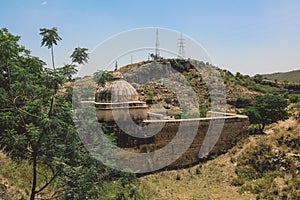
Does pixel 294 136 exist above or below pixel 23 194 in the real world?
above

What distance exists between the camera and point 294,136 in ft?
33.9

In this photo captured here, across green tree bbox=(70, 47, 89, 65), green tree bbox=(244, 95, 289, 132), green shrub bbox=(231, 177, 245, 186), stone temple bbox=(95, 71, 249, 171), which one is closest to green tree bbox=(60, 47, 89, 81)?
green tree bbox=(70, 47, 89, 65)

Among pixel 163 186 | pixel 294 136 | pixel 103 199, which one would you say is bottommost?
pixel 163 186

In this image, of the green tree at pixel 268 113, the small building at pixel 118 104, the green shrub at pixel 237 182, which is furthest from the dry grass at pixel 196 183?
the green tree at pixel 268 113

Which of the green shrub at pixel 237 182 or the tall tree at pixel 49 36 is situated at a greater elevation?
the tall tree at pixel 49 36

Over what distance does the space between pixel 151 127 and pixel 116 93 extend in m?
1.64

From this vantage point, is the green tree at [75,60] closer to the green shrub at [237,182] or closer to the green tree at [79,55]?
the green tree at [79,55]

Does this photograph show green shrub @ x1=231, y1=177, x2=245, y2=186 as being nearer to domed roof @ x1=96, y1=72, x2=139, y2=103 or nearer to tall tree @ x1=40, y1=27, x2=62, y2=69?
domed roof @ x1=96, y1=72, x2=139, y2=103

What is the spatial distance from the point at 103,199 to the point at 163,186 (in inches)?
184

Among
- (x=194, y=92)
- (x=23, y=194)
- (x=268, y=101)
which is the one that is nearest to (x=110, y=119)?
(x=23, y=194)

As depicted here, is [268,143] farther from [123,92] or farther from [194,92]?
[194,92]

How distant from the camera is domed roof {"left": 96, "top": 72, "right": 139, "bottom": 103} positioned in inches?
369

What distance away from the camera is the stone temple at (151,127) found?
9172 millimetres

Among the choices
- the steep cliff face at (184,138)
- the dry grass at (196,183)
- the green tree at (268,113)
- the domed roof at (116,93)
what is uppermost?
the domed roof at (116,93)
